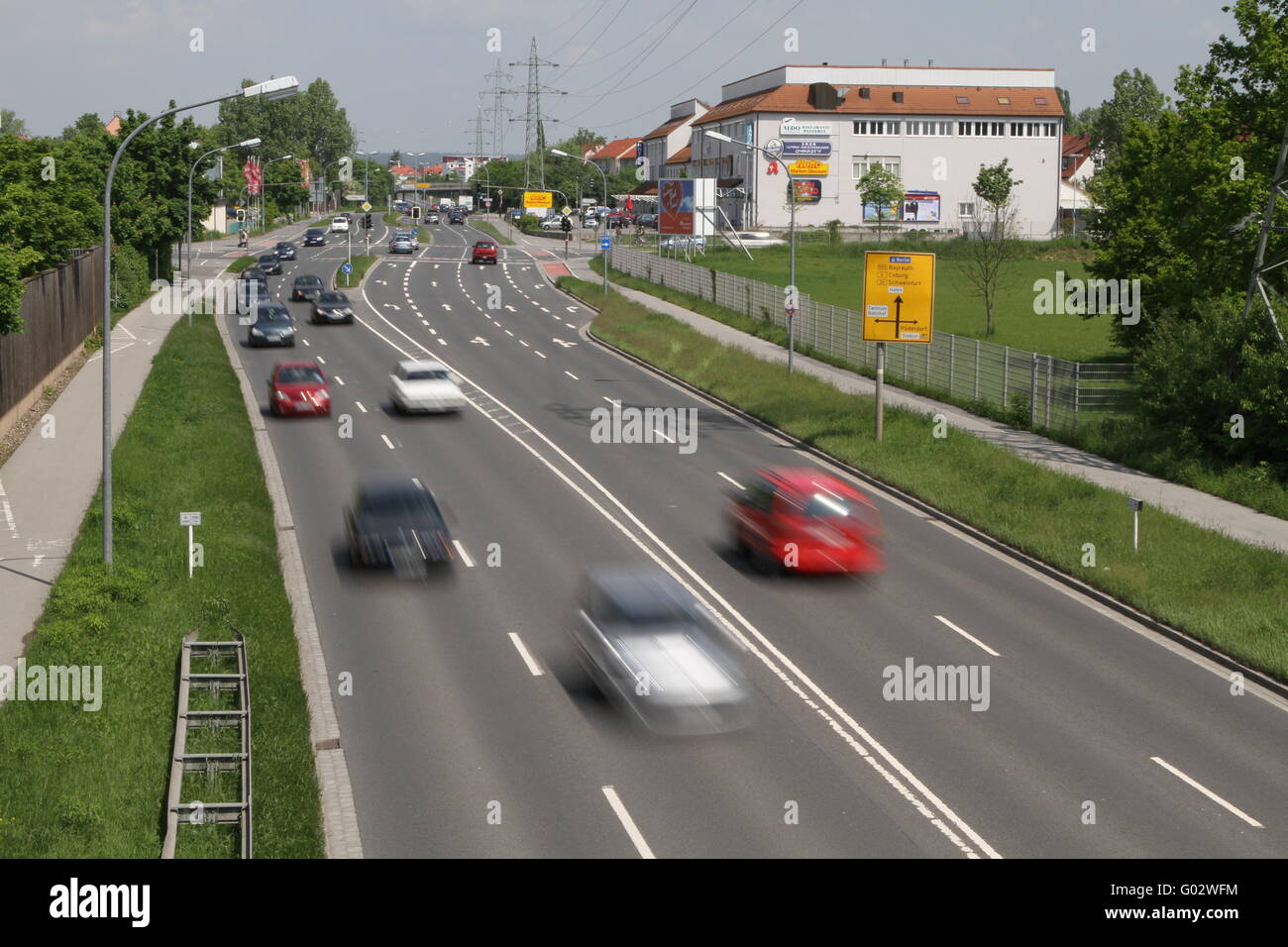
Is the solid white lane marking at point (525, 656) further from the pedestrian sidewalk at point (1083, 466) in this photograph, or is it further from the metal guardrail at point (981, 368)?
the metal guardrail at point (981, 368)

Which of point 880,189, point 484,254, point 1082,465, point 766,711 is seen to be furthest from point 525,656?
point 880,189

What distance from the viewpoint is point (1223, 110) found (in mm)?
36938

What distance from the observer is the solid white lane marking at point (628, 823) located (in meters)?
13.2

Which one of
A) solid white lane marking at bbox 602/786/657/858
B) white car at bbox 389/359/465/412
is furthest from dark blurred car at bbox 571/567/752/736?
white car at bbox 389/359/465/412

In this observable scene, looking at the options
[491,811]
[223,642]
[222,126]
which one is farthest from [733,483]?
[222,126]

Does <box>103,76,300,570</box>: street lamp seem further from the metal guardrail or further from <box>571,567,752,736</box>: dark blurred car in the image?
the metal guardrail

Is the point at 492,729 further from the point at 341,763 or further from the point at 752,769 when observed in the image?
the point at 752,769

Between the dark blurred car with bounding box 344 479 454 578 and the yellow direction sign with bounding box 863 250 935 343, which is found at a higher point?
Result: the yellow direction sign with bounding box 863 250 935 343

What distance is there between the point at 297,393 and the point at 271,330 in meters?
15.0

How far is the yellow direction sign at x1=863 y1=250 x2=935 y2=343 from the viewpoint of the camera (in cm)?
3534

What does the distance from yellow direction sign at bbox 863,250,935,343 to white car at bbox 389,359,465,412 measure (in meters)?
12.1

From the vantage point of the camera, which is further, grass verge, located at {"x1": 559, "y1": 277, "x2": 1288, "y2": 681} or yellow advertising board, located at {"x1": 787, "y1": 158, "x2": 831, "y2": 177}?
yellow advertising board, located at {"x1": 787, "y1": 158, "x2": 831, "y2": 177}

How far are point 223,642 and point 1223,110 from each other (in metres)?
31.3

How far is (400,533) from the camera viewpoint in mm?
23062
